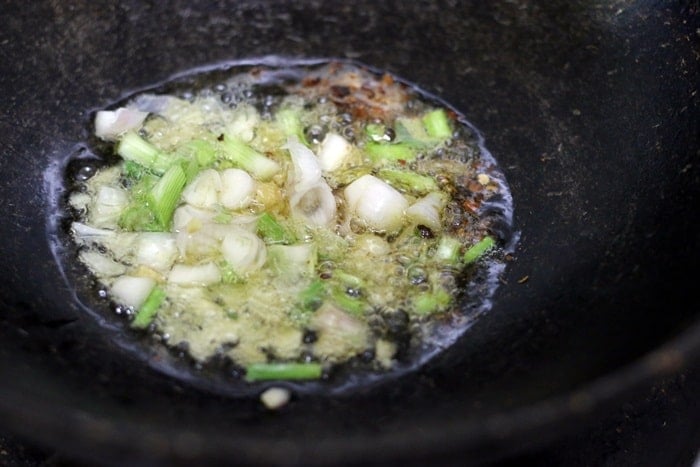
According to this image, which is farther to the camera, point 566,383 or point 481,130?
point 481,130

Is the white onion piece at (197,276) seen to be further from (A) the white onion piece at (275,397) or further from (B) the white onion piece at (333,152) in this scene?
(B) the white onion piece at (333,152)

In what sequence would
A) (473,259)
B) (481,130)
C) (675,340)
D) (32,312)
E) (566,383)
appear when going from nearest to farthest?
(675,340), (566,383), (32,312), (473,259), (481,130)

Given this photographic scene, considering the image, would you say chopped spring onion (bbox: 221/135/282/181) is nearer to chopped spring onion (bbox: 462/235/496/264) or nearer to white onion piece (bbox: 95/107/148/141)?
white onion piece (bbox: 95/107/148/141)

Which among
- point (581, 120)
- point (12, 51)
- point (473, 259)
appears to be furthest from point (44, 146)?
point (581, 120)

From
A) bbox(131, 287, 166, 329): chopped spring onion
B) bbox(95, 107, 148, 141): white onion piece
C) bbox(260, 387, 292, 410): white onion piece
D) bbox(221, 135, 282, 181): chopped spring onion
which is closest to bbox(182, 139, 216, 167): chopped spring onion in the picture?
bbox(221, 135, 282, 181): chopped spring onion

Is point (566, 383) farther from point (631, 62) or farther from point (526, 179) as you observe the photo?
point (631, 62)

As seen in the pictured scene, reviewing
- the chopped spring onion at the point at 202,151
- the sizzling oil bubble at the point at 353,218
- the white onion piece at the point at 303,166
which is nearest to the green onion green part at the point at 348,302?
the sizzling oil bubble at the point at 353,218
